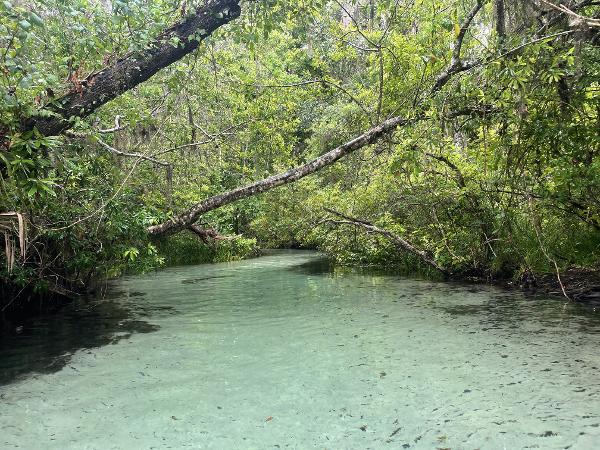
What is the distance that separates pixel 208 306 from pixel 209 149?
25.6 feet

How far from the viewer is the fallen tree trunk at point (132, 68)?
470 cm

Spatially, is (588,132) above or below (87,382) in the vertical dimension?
above

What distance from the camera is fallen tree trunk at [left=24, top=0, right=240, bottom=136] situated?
4.70m

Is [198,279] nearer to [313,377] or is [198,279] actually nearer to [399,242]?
[399,242]

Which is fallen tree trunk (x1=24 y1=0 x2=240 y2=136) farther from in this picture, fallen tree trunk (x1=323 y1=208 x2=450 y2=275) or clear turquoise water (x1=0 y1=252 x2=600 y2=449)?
fallen tree trunk (x1=323 y1=208 x2=450 y2=275)

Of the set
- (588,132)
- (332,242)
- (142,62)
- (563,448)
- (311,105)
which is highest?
(311,105)

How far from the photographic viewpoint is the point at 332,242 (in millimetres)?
10961

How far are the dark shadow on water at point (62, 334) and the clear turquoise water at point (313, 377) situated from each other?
0.09ft

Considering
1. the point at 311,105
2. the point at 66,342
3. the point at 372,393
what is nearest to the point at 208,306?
the point at 66,342

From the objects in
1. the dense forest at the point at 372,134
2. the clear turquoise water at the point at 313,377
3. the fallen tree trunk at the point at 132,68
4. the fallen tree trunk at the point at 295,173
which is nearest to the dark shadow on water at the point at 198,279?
the dense forest at the point at 372,134

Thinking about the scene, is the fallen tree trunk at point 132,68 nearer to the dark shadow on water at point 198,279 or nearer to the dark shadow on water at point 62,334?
the dark shadow on water at point 62,334

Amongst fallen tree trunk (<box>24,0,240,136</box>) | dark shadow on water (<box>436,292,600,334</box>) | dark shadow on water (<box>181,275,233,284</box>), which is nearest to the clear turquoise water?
dark shadow on water (<box>436,292,600,334</box>)

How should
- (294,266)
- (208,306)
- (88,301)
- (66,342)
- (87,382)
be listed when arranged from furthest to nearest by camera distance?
1. (294,266)
2. (88,301)
3. (208,306)
4. (66,342)
5. (87,382)

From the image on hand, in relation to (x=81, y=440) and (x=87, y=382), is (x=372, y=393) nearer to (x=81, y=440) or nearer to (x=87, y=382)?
(x=81, y=440)
